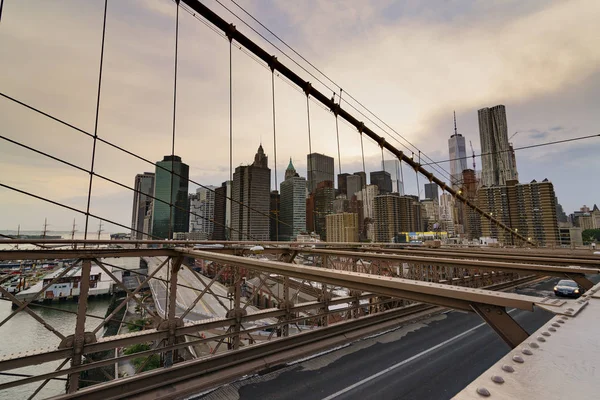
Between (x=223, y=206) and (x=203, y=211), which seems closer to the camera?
(x=223, y=206)

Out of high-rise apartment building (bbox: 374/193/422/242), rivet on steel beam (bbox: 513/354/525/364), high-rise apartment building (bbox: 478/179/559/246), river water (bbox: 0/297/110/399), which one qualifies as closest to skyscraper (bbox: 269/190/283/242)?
rivet on steel beam (bbox: 513/354/525/364)

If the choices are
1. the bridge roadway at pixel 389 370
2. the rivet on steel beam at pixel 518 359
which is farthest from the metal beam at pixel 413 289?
the bridge roadway at pixel 389 370

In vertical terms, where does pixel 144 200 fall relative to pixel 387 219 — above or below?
below

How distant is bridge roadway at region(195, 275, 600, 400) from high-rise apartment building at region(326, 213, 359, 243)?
96.2 metres

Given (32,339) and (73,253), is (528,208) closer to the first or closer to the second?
(73,253)

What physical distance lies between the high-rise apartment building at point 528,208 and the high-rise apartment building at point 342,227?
45917 mm

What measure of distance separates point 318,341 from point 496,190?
11273 centimetres

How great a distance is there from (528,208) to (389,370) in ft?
365

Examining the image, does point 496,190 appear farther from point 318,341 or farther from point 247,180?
point 318,341

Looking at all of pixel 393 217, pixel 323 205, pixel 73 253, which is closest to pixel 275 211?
pixel 73 253

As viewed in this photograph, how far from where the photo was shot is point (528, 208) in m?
90.2

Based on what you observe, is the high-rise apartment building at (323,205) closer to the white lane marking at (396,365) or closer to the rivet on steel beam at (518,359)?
the white lane marking at (396,365)

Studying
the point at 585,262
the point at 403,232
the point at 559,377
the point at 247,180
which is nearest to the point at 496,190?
the point at 403,232

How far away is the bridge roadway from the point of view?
704cm
